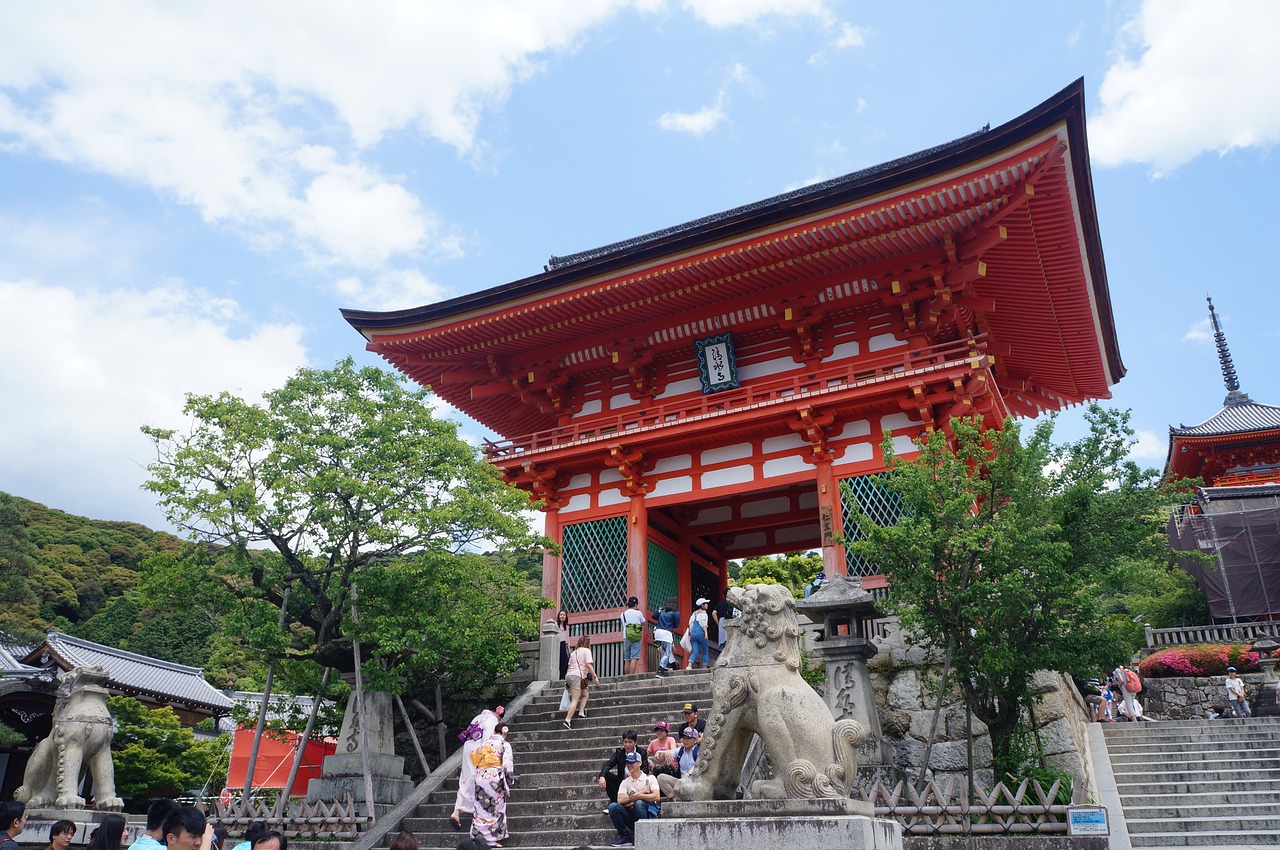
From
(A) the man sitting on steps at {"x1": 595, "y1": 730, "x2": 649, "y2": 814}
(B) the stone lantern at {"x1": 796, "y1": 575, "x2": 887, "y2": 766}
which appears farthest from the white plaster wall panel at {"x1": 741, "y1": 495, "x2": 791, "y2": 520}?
(A) the man sitting on steps at {"x1": 595, "y1": 730, "x2": 649, "y2": 814}

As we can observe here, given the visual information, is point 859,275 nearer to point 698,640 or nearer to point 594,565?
point 698,640

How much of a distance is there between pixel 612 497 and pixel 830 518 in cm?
430

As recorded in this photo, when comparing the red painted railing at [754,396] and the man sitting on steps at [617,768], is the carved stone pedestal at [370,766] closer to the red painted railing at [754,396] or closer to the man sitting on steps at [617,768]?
the man sitting on steps at [617,768]

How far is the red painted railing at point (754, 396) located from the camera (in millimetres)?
14273

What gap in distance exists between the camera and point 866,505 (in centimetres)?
1445

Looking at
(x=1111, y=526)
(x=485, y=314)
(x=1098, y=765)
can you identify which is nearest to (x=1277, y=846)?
(x=1098, y=765)

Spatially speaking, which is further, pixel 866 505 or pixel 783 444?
pixel 783 444

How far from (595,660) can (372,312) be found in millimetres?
8219

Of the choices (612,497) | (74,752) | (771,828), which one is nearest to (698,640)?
(612,497)

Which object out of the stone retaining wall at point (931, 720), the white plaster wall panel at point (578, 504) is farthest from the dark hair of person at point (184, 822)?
the white plaster wall panel at point (578, 504)

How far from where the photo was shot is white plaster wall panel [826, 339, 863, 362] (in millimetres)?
15930

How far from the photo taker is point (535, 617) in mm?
13117

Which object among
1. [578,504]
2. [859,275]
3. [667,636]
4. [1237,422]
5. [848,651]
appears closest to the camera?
[848,651]

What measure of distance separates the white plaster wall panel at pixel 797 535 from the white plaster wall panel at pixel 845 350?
197 inches
